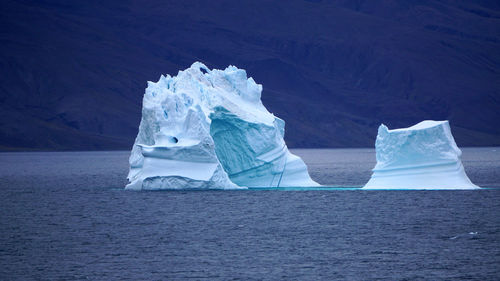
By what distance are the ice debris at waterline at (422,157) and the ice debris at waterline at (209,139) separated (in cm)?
464

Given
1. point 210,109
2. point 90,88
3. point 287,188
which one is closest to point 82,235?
point 210,109

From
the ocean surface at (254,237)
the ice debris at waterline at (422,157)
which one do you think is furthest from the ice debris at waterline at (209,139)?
the ice debris at waterline at (422,157)

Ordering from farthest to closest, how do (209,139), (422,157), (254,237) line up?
(422,157)
(209,139)
(254,237)

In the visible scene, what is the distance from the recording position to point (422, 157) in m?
31.9

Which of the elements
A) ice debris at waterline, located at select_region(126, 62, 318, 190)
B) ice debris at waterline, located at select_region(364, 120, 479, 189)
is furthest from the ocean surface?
ice debris at waterline, located at select_region(126, 62, 318, 190)

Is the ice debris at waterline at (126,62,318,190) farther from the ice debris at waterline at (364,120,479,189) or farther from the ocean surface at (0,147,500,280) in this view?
the ice debris at waterline at (364,120,479,189)

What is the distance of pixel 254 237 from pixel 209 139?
983 cm

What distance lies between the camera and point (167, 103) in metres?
33.1

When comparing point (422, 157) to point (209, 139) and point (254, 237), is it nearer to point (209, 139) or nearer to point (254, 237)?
point (209, 139)

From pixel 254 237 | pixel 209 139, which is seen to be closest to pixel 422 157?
pixel 209 139

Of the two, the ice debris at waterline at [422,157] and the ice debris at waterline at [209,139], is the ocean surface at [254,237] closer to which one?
the ice debris at waterline at [422,157]

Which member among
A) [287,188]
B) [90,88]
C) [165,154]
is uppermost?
[165,154]

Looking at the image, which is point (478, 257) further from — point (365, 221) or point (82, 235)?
point (82, 235)

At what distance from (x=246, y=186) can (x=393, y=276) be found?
21.5 m
